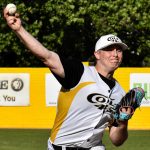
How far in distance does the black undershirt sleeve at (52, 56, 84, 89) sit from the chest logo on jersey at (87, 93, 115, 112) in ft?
0.69

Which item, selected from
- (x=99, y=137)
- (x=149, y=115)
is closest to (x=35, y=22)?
(x=149, y=115)

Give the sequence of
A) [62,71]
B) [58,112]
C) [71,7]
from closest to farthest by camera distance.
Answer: [62,71]
[58,112]
[71,7]

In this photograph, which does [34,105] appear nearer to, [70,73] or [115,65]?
[115,65]

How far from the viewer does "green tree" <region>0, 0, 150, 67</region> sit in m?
21.7

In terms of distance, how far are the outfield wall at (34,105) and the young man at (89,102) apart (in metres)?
12.0

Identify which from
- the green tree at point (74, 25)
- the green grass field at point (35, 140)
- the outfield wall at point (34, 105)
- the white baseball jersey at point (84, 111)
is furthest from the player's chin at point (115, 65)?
the green tree at point (74, 25)

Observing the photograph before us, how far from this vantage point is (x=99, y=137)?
17.5ft

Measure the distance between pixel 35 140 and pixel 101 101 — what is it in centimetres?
888

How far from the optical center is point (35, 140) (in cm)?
1388

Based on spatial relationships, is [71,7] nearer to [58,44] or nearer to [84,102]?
[58,44]

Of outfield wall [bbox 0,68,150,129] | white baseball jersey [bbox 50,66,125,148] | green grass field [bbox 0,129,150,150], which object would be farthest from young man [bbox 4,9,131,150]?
outfield wall [bbox 0,68,150,129]

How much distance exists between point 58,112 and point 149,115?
12360mm

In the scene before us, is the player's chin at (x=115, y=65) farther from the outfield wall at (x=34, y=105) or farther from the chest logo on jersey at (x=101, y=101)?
the outfield wall at (x=34, y=105)

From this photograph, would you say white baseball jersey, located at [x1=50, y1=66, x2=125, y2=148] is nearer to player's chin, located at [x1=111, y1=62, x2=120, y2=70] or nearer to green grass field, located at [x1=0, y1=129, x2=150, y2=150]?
player's chin, located at [x1=111, y1=62, x2=120, y2=70]
